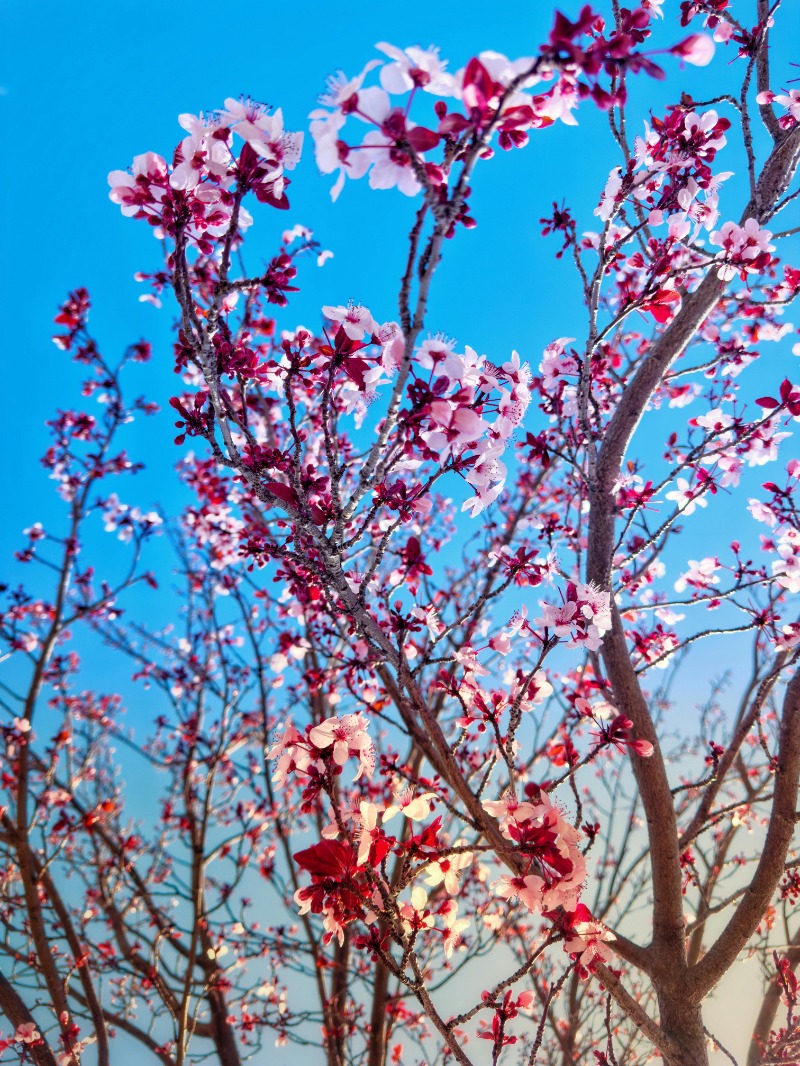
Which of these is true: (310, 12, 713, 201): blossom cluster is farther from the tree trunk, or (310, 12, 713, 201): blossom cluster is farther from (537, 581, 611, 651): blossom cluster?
the tree trunk

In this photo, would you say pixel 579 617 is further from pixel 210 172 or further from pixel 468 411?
pixel 210 172

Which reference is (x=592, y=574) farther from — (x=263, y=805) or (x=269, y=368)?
(x=263, y=805)

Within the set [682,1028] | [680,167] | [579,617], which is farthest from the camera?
[680,167]

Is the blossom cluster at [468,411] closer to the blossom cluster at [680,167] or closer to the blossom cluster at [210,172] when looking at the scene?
the blossom cluster at [210,172]

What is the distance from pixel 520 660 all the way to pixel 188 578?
138 inches

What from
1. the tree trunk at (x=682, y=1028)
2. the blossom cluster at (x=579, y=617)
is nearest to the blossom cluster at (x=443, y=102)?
the blossom cluster at (x=579, y=617)

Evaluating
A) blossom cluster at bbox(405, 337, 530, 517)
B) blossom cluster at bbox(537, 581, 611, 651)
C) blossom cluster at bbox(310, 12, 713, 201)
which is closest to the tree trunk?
blossom cluster at bbox(537, 581, 611, 651)

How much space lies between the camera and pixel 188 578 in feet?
20.2

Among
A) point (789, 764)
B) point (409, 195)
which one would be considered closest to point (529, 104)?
point (409, 195)

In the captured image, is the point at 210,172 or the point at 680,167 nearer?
the point at 210,172

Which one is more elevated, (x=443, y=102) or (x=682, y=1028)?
(x=443, y=102)

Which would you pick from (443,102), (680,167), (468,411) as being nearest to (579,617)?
(468,411)

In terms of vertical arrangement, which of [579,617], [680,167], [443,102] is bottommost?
[579,617]

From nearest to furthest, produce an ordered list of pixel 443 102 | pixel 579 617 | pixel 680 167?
pixel 443 102
pixel 579 617
pixel 680 167
